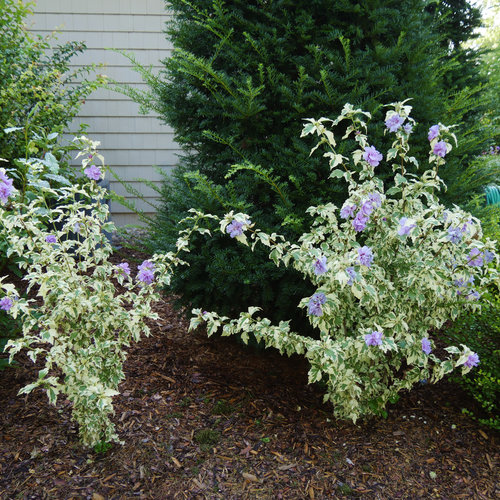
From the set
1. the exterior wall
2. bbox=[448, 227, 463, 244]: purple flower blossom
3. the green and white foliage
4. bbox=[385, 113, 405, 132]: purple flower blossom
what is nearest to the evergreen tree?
bbox=[385, 113, 405, 132]: purple flower blossom

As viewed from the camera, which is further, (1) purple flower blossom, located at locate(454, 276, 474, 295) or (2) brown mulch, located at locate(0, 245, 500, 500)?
(1) purple flower blossom, located at locate(454, 276, 474, 295)

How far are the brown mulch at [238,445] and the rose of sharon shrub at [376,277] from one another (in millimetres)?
243

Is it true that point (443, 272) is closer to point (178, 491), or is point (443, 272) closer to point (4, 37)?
point (178, 491)

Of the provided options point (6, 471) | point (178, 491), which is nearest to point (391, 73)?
point (178, 491)

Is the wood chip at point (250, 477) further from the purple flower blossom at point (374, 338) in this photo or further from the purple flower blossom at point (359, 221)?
the purple flower blossom at point (359, 221)

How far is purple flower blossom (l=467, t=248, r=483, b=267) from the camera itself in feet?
6.95

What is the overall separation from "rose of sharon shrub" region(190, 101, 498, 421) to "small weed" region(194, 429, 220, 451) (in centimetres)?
54

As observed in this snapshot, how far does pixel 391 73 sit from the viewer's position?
8.23ft

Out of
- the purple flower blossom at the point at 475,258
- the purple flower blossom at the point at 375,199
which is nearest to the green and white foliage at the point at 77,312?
the purple flower blossom at the point at 375,199

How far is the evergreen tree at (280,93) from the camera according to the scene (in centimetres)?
243

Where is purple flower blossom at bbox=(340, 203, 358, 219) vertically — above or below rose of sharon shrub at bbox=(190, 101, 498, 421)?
above

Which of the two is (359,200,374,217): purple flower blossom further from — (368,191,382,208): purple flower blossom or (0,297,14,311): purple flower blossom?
(0,297,14,311): purple flower blossom

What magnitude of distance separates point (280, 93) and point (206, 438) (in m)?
1.83

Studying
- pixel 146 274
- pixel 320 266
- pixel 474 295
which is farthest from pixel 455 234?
pixel 146 274
